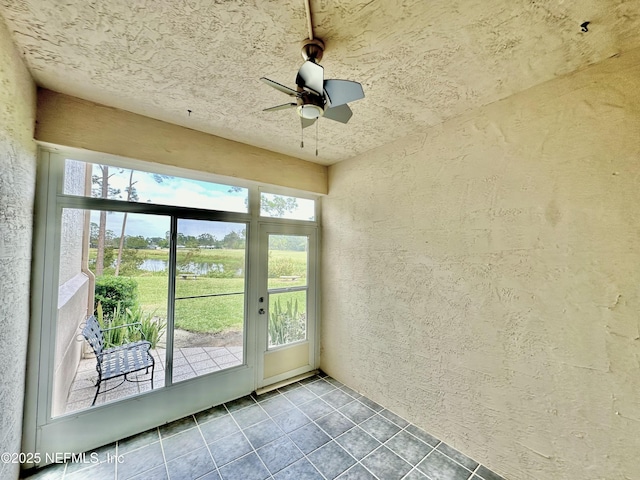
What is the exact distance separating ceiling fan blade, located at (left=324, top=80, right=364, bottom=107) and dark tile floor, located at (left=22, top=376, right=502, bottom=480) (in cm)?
260

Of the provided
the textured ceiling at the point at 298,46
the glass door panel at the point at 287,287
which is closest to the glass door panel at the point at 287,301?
the glass door panel at the point at 287,287

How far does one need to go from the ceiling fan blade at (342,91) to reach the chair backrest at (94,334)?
260 centimetres

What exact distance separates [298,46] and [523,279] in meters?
2.13

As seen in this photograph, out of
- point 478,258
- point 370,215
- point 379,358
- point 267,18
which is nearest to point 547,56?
point 478,258

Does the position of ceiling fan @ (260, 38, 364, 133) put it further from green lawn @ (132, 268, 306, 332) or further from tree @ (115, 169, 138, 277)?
green lawn @ (132, 268, 306, 332)

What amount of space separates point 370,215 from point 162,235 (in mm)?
2180

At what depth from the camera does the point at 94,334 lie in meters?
2.18

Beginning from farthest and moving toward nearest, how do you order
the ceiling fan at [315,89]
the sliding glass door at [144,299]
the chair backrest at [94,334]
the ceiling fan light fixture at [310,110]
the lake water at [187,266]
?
1. the lake water at [187,266]
2. the chair backrest at [94,334]
3. the sliding glass door at [144,299]
4. the ceiling fan light fixture at [310,110]
5. the ceiling fan at [315,89]

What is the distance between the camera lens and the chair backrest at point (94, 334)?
84.0 inches

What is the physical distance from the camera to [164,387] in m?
2.49

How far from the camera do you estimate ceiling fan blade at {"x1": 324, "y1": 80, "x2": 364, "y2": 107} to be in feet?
4.68

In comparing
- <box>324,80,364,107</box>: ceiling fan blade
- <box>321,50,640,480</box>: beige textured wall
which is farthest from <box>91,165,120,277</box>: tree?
<box>321,50,640,480</box>: beige textured wall

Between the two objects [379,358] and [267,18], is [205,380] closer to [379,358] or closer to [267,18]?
[379,358]

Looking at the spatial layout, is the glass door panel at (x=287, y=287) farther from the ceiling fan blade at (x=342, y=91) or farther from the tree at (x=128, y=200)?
the ceiling fan blade at (x=342, y=91)
